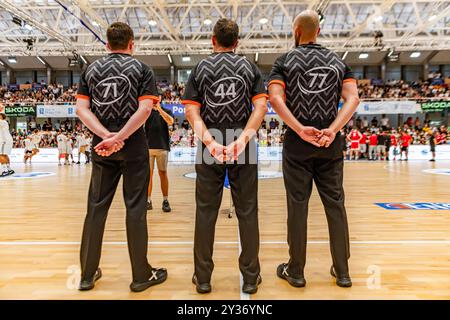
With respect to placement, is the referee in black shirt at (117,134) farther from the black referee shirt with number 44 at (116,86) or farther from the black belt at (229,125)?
the black belt at (229,125)

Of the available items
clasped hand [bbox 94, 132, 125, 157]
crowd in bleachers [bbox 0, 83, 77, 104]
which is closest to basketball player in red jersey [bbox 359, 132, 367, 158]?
clasped hand [bbox 94, 132, 125, 157]

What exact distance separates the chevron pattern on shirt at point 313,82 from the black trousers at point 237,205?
19.0 inches

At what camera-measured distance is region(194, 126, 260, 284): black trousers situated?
2127mm

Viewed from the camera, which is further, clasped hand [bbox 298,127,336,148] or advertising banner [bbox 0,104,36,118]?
advertising banner [bbox 0,104,36,118]

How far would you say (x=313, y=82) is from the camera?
7.16 ft

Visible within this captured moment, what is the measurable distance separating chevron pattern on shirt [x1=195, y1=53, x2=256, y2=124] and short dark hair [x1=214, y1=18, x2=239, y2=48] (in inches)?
3.4

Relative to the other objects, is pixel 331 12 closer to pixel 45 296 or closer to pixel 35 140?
pixel 35 140

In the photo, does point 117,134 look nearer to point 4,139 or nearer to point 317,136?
point 317,136

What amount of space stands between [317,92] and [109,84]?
140 centimetres

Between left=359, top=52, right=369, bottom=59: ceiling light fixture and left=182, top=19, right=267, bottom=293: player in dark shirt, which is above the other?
left=359, top=52, right=369, bottom=59: ceiling light fixture

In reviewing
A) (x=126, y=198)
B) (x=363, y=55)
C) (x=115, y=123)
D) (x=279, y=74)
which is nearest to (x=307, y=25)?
(x=279, y=74)

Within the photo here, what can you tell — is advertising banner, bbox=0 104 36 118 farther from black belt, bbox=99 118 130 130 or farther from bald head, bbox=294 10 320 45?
bald head, bbox=294 10 320 45

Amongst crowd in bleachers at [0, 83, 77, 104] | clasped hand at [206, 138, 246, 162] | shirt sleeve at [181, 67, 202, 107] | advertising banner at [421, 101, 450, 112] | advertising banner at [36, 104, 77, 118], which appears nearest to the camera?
clasped hand at [206, 138, 246, 162]

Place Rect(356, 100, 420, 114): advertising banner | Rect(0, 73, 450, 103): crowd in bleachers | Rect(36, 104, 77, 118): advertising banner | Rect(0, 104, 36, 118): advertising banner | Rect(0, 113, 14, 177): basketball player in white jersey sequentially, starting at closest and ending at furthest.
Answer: Rect(0, 113, 14, 177): basketball player in white jersey
Rect(356, 100, 420, 114): advertising banner
Rect(36, 104, 77, 118): advertising banner
Rect(0, 104, 36, 118): advertising banner
Rect(0, 73, 450, 103): crowd in bleachers
